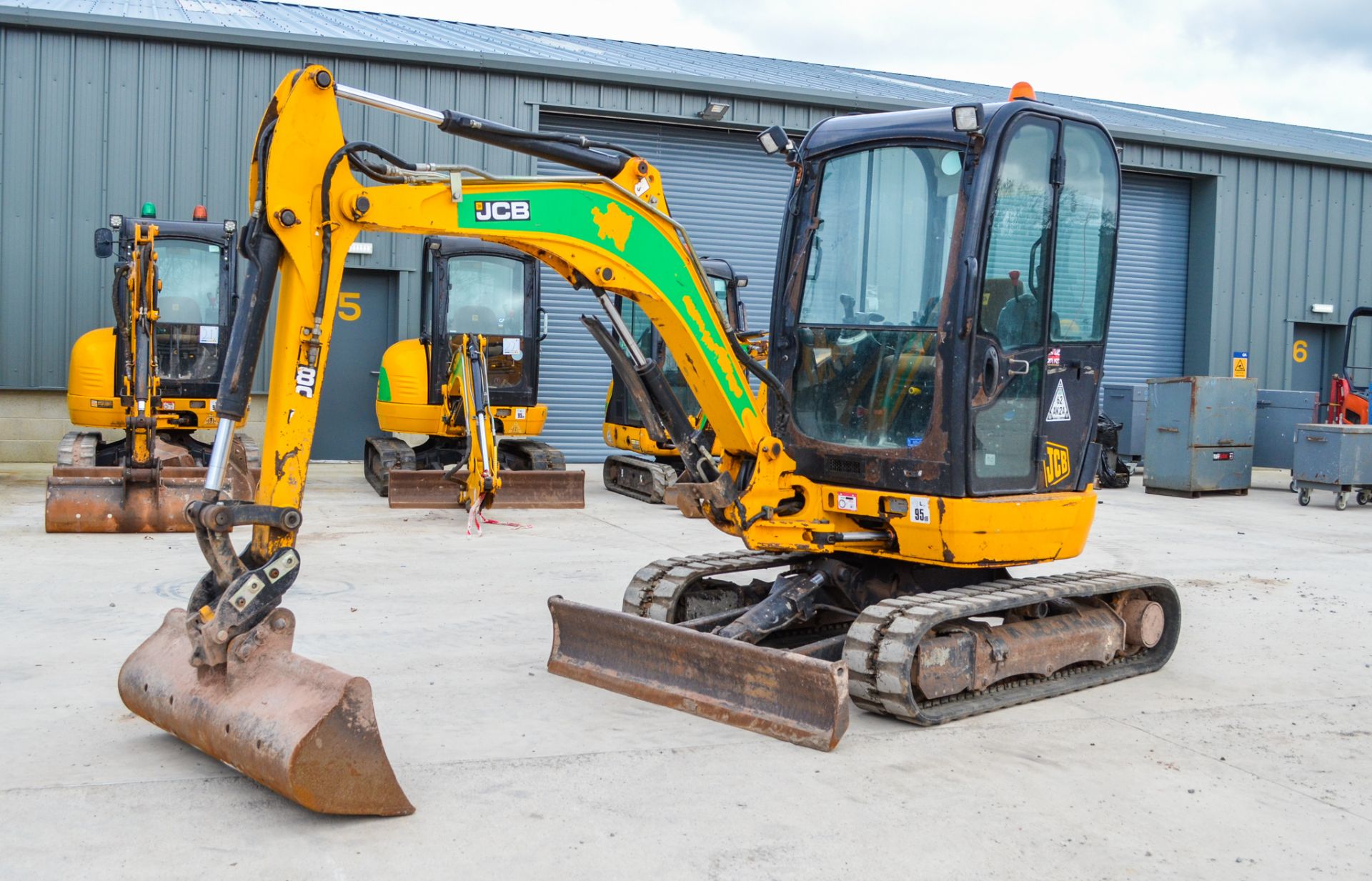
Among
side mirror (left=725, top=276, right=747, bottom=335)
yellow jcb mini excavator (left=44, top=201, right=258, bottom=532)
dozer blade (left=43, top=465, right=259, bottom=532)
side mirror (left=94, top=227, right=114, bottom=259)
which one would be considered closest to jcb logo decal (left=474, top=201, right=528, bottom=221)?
dozer blade (left=43, top=465, right=259, bottom=532)

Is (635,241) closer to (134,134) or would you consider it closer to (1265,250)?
(134,134)

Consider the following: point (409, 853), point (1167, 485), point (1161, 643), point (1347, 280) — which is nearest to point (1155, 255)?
point (1347, 280)

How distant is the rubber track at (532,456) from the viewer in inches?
587

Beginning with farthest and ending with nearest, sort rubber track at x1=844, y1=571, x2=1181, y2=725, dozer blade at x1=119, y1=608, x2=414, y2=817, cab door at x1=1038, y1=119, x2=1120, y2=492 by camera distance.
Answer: cab door at x1=1038, y1=119, x2=1120, y2=492 → rubber track at x1=844, y1=571, x2=1181, y2=725 → dozer blade at x1=119, y1=608, x2=414, y2=817

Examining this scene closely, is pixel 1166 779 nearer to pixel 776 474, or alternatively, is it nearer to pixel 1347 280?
pixel 776 474

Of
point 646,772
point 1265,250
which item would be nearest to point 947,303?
point 646,772

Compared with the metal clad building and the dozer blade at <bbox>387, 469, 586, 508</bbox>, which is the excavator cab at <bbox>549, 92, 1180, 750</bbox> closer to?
the dozer blade at <bbox>387, 469, 586, 508</bbox>

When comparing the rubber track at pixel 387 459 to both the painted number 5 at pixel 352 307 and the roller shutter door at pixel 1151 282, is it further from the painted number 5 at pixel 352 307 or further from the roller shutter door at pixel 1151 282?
the roller shutter door at pixel 1151 282

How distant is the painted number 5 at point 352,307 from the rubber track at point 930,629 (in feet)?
39.6

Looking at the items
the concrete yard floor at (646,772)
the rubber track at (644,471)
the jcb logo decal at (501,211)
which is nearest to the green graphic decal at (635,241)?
the jcb logo decal at (501,211)

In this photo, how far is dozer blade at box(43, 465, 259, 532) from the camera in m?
10.9

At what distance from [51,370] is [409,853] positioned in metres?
A: 14.9

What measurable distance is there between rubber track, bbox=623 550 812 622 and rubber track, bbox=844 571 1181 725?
3.58ft

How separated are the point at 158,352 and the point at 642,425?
5332mm
